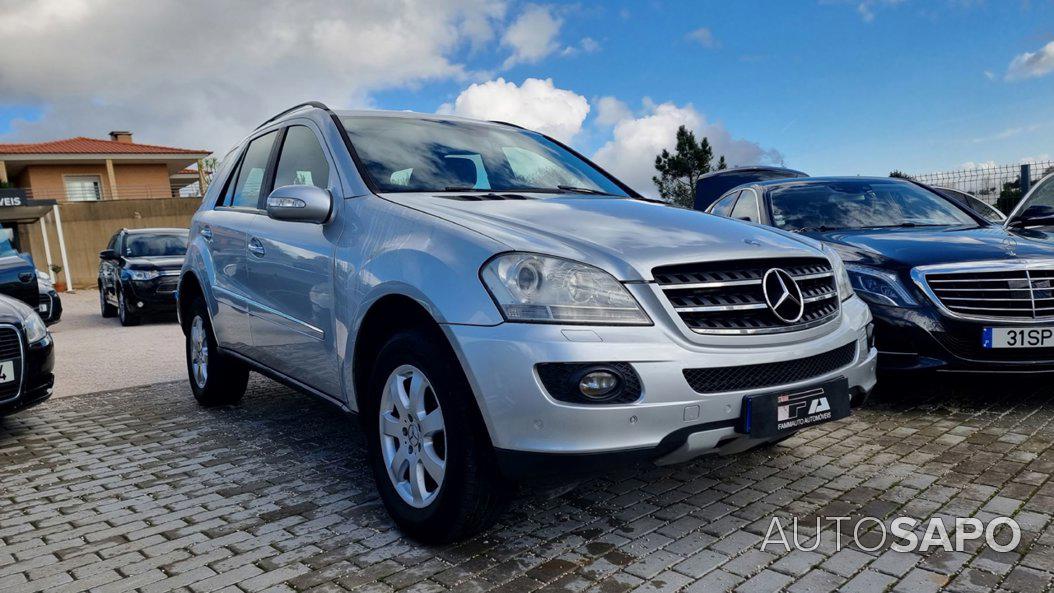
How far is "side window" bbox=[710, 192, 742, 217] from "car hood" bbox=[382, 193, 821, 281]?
3570 millimetres

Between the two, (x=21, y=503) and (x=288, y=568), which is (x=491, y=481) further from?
(x=21, y=503)

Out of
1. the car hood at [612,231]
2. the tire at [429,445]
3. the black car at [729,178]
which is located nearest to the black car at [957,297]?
the car hood at [612,231]

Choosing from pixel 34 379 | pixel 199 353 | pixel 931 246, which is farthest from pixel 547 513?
pixel 34 379

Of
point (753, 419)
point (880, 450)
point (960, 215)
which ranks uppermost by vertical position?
point (960, 215)

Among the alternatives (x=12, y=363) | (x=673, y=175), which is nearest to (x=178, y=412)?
(x=12, y=363)

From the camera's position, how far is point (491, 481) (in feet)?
8.98

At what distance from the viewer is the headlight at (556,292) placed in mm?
2594

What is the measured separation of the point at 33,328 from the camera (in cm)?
517

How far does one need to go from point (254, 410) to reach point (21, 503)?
185 centimetres

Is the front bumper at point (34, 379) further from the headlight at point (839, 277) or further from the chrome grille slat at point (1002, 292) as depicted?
the chrome grille slat at point (1002, 292)

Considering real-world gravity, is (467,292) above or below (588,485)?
above

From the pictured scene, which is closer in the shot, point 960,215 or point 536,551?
point 536,551

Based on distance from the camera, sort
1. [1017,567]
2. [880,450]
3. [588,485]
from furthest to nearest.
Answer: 1. [880,450]
2. [588,485]
3. [1017,567]

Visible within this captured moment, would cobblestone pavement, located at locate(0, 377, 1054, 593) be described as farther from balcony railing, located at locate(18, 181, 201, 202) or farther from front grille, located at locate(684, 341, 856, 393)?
balcony railing, located at locate(18, 181, 201, 202)
